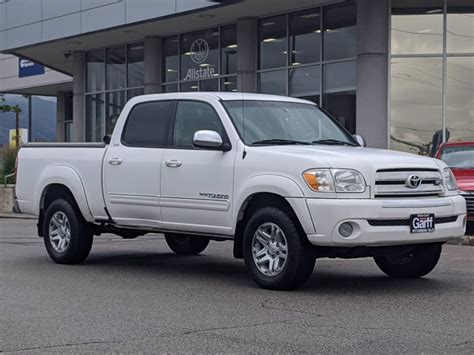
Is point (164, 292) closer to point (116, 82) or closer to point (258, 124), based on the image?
point (258, 124)

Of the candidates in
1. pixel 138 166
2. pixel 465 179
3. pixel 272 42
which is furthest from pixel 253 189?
pixel 272 42

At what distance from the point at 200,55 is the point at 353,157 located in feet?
63.7

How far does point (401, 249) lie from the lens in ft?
28.1

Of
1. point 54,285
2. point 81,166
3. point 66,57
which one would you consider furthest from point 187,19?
point 54,285

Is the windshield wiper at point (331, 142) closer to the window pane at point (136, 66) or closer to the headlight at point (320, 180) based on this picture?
the headlight at point (320, 180)

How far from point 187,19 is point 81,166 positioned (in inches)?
601

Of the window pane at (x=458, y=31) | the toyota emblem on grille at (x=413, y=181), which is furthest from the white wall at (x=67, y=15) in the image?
the toyota emblem on grille at (x=413, y=181)

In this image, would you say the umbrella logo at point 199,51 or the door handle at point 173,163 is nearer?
the door handle at point 173,163

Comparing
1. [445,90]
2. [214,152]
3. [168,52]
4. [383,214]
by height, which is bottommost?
[383,214]

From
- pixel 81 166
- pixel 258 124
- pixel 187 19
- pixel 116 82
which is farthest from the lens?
pixel 116 82

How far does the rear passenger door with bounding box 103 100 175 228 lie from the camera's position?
32.2 feet

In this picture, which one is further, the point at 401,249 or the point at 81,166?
the point at 81,166

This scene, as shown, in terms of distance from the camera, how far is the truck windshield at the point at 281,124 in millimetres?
9258

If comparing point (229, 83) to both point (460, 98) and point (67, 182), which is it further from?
point (67, 182)
